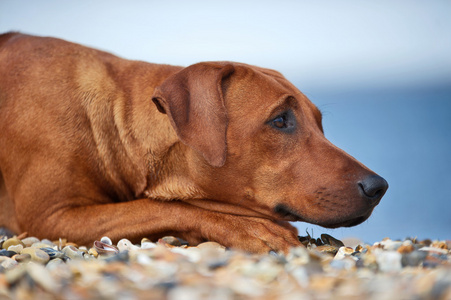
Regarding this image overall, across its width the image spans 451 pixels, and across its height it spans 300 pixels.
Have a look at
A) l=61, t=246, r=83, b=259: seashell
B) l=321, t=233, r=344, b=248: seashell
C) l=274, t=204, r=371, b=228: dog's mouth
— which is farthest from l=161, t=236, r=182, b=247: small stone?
l=321, t=233, r=344, b=248: seashell

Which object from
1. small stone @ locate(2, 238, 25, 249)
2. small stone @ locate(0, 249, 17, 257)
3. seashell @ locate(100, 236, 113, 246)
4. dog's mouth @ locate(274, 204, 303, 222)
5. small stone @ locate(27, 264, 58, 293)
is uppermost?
dog's mouth @ locate(274, 204, 303, 222)

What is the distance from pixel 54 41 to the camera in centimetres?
356

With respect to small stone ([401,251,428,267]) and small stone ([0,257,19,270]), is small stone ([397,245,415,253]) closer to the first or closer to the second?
small stone ([401,251,428,267])

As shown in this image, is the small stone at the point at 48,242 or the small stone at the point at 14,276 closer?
the small stone at the point at 14,276

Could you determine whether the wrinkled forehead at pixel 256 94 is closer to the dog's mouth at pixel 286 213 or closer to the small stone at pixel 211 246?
the dog's mouth at pixel 286 213

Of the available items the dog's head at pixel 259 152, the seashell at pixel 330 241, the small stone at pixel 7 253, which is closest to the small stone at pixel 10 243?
the small stone at pixel 7 253

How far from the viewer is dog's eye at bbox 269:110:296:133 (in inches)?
110

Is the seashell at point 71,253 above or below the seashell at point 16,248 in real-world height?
above

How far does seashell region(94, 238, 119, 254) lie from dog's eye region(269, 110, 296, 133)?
1.02 meters

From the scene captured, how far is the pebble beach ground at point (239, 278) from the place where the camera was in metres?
1.42

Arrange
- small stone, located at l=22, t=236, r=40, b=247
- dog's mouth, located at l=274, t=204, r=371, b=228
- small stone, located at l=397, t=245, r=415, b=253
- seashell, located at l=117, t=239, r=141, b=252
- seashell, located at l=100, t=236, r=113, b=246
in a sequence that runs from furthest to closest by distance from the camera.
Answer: small stone, located at l=22, t=236, r=40, b=247 < seashell, located at l=100, t=236, r=113, b=246 < seashell, located at l=117, t=239, r=141, b=252 < dog's mouth, located at l=274, t=204, r=371, b=228 < small stone, located at l=397, t=245, r=415, b=253

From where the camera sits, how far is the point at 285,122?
283 cm

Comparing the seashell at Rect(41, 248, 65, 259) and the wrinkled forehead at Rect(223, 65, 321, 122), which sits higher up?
the wrinkled forehead at Rect(223, 65, 321, 122)

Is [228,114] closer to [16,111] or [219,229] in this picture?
[219,229]
